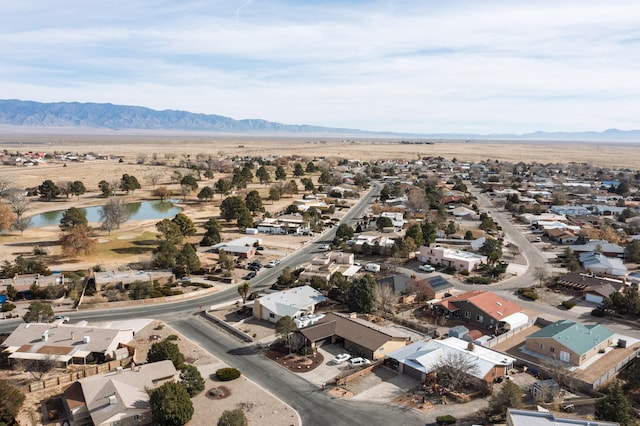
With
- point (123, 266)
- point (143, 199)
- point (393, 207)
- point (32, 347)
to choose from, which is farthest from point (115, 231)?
point (393, 207)

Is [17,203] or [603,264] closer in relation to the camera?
[603,264]

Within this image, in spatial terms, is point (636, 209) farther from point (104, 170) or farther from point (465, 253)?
point (104, 170)

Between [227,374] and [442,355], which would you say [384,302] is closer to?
[442,355]

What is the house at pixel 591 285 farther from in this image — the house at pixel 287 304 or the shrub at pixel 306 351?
the shrub at pixel 306 351

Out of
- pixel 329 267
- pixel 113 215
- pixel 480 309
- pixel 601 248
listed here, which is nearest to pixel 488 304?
pixel 480 309

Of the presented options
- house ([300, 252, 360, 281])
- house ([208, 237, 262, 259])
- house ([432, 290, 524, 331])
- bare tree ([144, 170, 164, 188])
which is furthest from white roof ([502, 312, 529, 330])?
bare tree ([144, 170, 164, 188])
